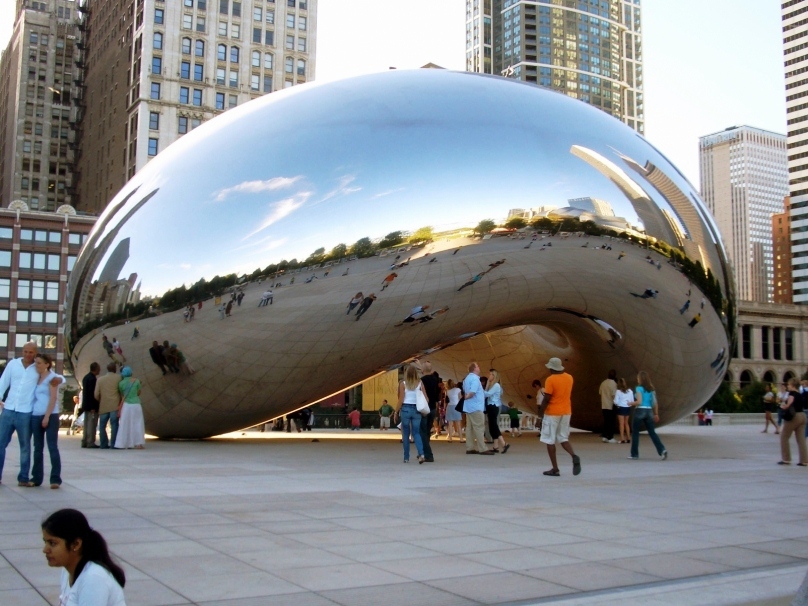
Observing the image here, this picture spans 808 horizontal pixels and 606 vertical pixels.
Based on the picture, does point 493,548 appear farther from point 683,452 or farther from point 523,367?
point 523,367

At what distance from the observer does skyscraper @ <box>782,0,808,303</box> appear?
6383 inches

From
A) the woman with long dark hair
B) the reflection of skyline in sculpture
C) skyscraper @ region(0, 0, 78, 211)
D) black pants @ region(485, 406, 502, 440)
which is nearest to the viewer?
the woman with long dark hair

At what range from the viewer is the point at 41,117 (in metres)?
123

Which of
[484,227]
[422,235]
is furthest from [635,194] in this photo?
Answer: [422,235]

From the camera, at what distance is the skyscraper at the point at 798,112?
162125 mm

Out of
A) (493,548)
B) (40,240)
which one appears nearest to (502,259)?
(493,548)

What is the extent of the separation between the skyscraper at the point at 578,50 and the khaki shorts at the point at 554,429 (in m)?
163

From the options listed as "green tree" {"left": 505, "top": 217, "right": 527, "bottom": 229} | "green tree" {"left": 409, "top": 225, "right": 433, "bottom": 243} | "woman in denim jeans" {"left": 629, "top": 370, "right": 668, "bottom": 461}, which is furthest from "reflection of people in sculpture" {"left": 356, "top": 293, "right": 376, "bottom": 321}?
"woman in denim jeans" {"left": 629, "top": 370, "right": 668, "bottom": 461}

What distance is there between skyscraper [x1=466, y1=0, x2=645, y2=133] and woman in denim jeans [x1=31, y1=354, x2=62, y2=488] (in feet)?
540

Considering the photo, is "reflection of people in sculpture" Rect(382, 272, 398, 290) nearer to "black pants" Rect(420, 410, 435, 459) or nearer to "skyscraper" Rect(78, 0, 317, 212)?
"black pants" Rect(420, 410, 435, 459)

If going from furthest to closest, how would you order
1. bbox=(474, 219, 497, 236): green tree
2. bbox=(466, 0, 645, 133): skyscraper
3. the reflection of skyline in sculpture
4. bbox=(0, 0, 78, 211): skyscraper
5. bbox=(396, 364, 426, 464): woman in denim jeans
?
bbox=(466, 0, 645, 133): skyscraper, bbox=(0, 0, 78, 211): skyscraper, the reflection of skyline in sculpture, bbox=(474, 219, 497, 236): green tree, bbox=(396, 364, 426, 464): woman in denim jeans

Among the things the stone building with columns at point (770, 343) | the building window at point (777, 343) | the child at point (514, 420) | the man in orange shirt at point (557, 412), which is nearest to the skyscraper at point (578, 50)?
the stone building with columns at point (770, 343)

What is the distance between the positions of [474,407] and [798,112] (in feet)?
555

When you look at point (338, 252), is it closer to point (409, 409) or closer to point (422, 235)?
point (422, 235)
